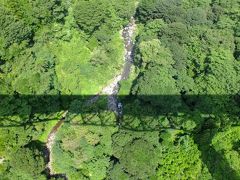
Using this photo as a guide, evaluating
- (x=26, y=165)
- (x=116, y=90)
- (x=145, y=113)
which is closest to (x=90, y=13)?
(x=116, y=90)

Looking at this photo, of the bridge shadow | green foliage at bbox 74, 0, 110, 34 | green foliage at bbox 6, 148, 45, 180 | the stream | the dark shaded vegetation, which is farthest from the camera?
green foliage at bbox 74, 0, 110, 34

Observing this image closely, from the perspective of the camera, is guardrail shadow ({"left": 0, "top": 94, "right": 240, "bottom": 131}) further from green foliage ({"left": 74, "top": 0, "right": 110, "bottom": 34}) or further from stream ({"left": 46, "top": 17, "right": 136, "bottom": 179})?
green foliage ({"left": 74, "top": 0, "right": 110, "bottom": 34})

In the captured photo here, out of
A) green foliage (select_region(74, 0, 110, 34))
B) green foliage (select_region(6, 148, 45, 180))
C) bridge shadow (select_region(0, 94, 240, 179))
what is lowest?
green foliage (select_region(6, 148, 45, 180))

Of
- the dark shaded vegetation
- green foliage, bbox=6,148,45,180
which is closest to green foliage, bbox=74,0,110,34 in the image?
the dark shaded vegetation

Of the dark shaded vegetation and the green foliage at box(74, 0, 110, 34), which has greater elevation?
the green foliage at box(74, 0, 110, 34)

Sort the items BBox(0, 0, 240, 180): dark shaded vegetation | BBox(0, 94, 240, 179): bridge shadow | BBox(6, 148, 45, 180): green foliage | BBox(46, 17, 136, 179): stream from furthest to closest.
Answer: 1. BBox(46, 17, 136, 179): stream
2. BBox(0, 94, 240, 179): bridge shadow
3. BBox(0, 0, 240, 180): dark shaded vegetation
4. BBox(6, 148, 45, 180): green foliage

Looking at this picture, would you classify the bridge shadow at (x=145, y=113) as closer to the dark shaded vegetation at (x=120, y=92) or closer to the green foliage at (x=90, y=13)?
the dark shaded vegetation at (x=120, y=92)

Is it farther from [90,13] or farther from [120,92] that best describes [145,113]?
[90,13]

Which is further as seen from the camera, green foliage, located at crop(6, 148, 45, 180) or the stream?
the stream
